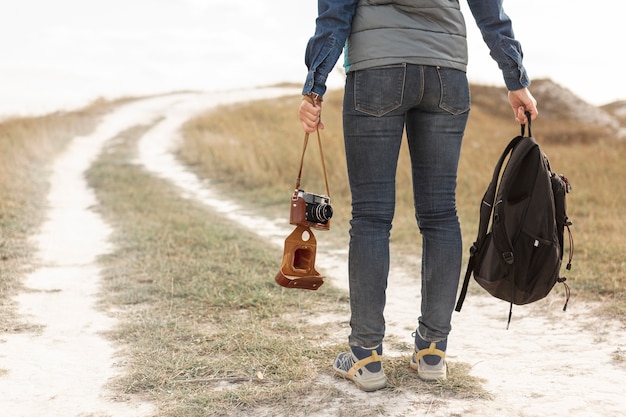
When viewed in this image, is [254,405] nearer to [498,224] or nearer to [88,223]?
[498,224]

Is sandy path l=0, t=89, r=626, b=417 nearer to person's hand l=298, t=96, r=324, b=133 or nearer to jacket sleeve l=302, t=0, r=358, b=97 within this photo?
person's hand l=298, t=96, r=324, b=133

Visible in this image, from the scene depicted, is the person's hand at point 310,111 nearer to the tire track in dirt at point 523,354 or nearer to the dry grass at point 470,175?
the tire track in dirt at point 523,354

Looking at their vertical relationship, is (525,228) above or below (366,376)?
above

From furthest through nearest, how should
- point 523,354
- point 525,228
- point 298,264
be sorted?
point 523,354
point 298,264
point 525,228

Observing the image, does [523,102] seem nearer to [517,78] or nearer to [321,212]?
[517,78]

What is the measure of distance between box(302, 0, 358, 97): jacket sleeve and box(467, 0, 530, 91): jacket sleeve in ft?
1.70

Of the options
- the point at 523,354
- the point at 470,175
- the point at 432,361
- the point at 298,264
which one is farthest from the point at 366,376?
the point at 470,175

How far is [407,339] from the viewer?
3645 millimetres

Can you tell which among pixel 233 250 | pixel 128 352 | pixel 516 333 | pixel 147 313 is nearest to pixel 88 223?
pixel 233 250

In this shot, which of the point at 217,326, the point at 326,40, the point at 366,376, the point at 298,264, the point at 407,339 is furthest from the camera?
the point at 217,326

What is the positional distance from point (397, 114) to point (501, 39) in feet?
1.72

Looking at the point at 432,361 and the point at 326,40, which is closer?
the point at 326,40

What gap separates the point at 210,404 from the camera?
2.64 meters

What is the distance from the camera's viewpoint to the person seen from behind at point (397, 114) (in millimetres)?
2535
